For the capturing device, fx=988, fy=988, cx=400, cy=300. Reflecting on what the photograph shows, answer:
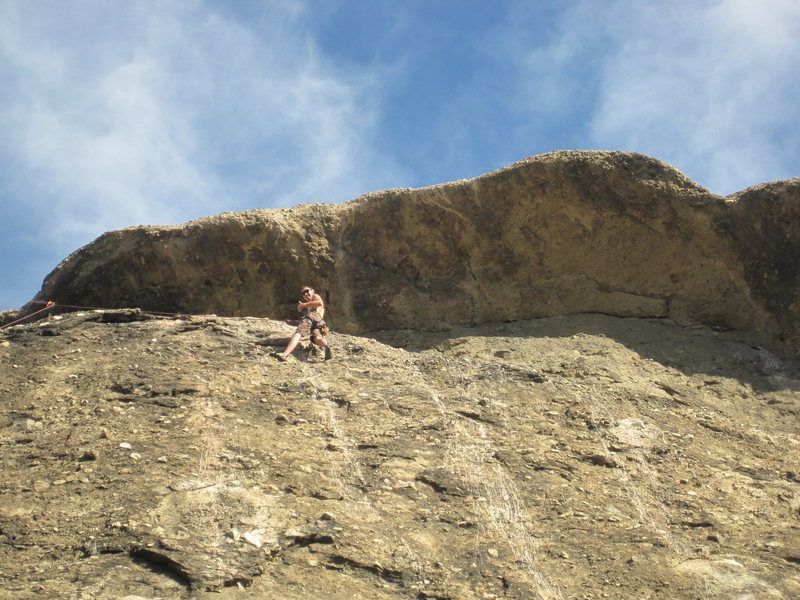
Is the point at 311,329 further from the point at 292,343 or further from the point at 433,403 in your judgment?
the point at 433,403

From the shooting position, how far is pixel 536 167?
12.5 metres

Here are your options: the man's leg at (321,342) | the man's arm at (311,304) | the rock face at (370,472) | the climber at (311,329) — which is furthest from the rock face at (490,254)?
the man's leg at (321,342)

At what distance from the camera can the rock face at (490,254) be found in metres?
12.0

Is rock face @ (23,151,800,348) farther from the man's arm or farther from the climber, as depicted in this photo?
the climber

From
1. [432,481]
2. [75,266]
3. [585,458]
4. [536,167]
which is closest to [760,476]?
[585,458]

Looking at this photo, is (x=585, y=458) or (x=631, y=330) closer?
(x=585, y=458)

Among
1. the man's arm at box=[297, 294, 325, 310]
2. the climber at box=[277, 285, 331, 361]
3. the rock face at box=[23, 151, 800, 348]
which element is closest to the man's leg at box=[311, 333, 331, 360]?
the climber at box=[277, 285, 331, 361]

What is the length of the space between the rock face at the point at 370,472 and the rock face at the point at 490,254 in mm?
1655

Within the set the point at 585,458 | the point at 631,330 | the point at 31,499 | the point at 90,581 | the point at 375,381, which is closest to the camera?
the point at 90,581

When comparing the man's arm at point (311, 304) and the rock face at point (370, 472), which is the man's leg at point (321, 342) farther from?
the man's arm at point (311, 304)

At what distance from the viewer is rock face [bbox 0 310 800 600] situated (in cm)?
665

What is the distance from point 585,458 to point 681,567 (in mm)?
1504

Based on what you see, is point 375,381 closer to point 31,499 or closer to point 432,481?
point 432,481

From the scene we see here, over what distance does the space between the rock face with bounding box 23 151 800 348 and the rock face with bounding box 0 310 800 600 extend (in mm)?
1655
